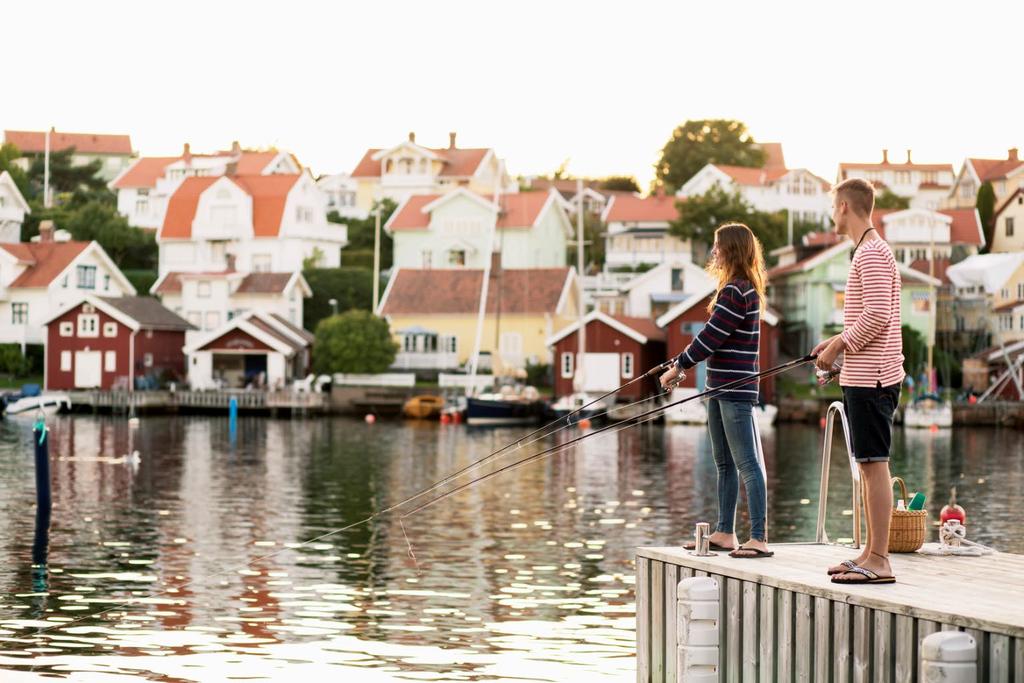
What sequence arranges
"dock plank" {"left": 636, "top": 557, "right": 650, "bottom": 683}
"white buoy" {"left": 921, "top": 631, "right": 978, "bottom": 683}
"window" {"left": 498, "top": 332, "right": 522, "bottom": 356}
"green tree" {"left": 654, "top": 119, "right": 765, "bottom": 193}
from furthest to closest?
"green tree" {"left": 654, "top": 119, "right": 765, "bottom": 193} < "window" {"left": 498, "top": 332, "right": 522, "bottom": 356} < "dock plank" {"left": 636, "top": 557, "right": 650, "bottom": 683} < "white buoy" {"left": 921, "top": 631, "right": 978, "bottom": 683}

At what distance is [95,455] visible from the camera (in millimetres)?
49562

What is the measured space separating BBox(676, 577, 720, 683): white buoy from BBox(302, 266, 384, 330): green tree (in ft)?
270

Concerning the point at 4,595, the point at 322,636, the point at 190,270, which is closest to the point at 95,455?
the point at 4,595

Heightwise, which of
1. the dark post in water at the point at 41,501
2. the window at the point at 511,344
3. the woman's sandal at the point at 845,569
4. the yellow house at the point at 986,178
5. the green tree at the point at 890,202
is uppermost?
the yellow house at the point at 986,178

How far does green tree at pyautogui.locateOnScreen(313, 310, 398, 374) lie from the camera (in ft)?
263

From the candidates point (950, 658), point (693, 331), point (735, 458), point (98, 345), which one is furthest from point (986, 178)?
point (950, 658)

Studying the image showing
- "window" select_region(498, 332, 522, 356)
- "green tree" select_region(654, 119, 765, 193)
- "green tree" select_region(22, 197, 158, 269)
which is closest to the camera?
"window" select_region(498, 332, 522, 356)

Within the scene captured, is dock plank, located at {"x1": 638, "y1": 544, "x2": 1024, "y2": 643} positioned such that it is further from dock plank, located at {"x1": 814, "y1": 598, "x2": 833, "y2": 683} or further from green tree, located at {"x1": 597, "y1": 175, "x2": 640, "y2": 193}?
green tree, located at {"x1": 597, "y1": 175, "x2": 640, "y2": 193}

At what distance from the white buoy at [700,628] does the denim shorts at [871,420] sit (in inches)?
55.4

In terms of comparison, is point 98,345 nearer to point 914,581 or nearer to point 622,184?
point 622,184

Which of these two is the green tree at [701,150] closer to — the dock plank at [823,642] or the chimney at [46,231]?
the chimney at [46,231]

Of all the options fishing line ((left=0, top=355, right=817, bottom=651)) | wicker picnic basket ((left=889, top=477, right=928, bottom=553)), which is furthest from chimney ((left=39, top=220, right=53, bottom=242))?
wicker picnic basket ((left=889, top=477, right=928, bottom=553))

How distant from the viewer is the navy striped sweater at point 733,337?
1148 cm

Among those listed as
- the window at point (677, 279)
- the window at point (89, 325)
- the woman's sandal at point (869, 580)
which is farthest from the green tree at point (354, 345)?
the woman's sandal at point (869, 580)
